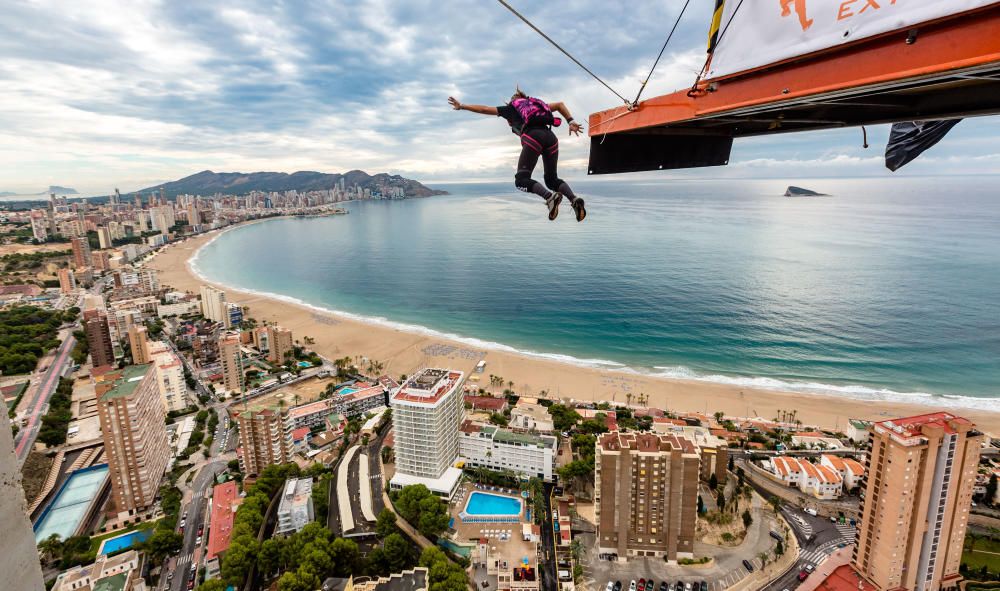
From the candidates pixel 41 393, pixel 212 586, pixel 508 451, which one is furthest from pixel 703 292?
pixel 41 393

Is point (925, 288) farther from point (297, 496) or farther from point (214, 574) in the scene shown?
point (214, 574)

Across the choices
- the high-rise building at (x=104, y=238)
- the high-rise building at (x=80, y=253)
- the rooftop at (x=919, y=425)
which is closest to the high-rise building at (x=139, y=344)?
the rooftop at (x=919, y=425)

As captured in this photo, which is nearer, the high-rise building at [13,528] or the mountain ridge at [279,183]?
the high-rise building at [13,528]

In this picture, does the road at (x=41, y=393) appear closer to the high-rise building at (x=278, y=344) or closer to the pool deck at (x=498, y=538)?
the high-rise building at (x=278, y=344)

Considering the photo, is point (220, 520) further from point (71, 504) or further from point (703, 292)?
point (703, 292)

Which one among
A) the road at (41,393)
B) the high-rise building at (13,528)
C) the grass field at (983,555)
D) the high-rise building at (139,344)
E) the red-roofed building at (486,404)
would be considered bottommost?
the grass field at (983,555)

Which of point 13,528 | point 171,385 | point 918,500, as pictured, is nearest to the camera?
point 13,528

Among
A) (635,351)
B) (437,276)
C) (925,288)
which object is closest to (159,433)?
(635,351)

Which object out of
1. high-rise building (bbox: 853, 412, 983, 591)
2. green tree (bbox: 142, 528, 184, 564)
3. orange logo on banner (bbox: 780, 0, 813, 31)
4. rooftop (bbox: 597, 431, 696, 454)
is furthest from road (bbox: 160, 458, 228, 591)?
high-rise building (bbox: 853, 412, 983, 591)
